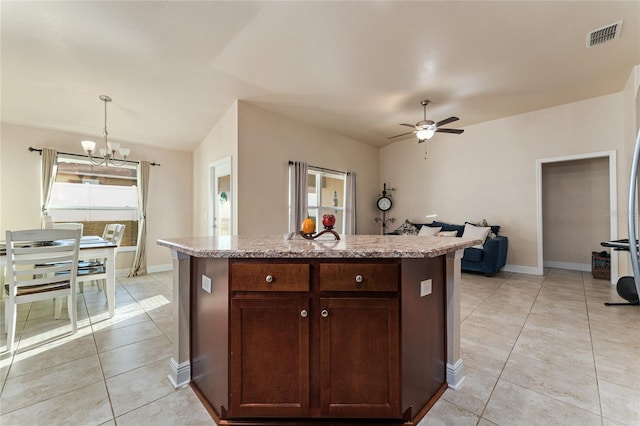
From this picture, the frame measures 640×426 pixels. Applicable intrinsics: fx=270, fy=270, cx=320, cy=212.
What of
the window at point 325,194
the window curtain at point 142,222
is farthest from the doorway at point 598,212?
the window curtain at point 142,222

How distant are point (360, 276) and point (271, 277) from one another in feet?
1.47

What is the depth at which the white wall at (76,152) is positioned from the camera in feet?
12.6

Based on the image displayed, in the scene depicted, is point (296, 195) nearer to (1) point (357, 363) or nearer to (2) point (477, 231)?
(2) point (477, 231)

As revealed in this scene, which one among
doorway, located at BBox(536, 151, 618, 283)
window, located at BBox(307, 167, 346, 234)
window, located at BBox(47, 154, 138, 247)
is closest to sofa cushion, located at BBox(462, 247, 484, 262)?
doorway, located at BBox(536, 151, 618, 283)

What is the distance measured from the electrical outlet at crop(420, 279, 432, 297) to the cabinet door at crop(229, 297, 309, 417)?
Answer: 25.8 inches

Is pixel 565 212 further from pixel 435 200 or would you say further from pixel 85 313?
pixel 85 313

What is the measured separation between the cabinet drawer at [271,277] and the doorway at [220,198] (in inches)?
122

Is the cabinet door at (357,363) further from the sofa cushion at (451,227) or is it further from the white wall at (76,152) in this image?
the white wall at (76,152)

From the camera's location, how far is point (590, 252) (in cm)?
515

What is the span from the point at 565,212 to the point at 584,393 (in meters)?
5.16

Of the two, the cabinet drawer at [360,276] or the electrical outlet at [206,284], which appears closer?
the cabinet drawer at [360,276]

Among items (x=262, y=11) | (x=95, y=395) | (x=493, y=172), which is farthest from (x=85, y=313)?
(x=493, y=172)

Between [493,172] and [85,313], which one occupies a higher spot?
[493,172]

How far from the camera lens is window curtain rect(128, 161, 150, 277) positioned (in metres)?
4.89
